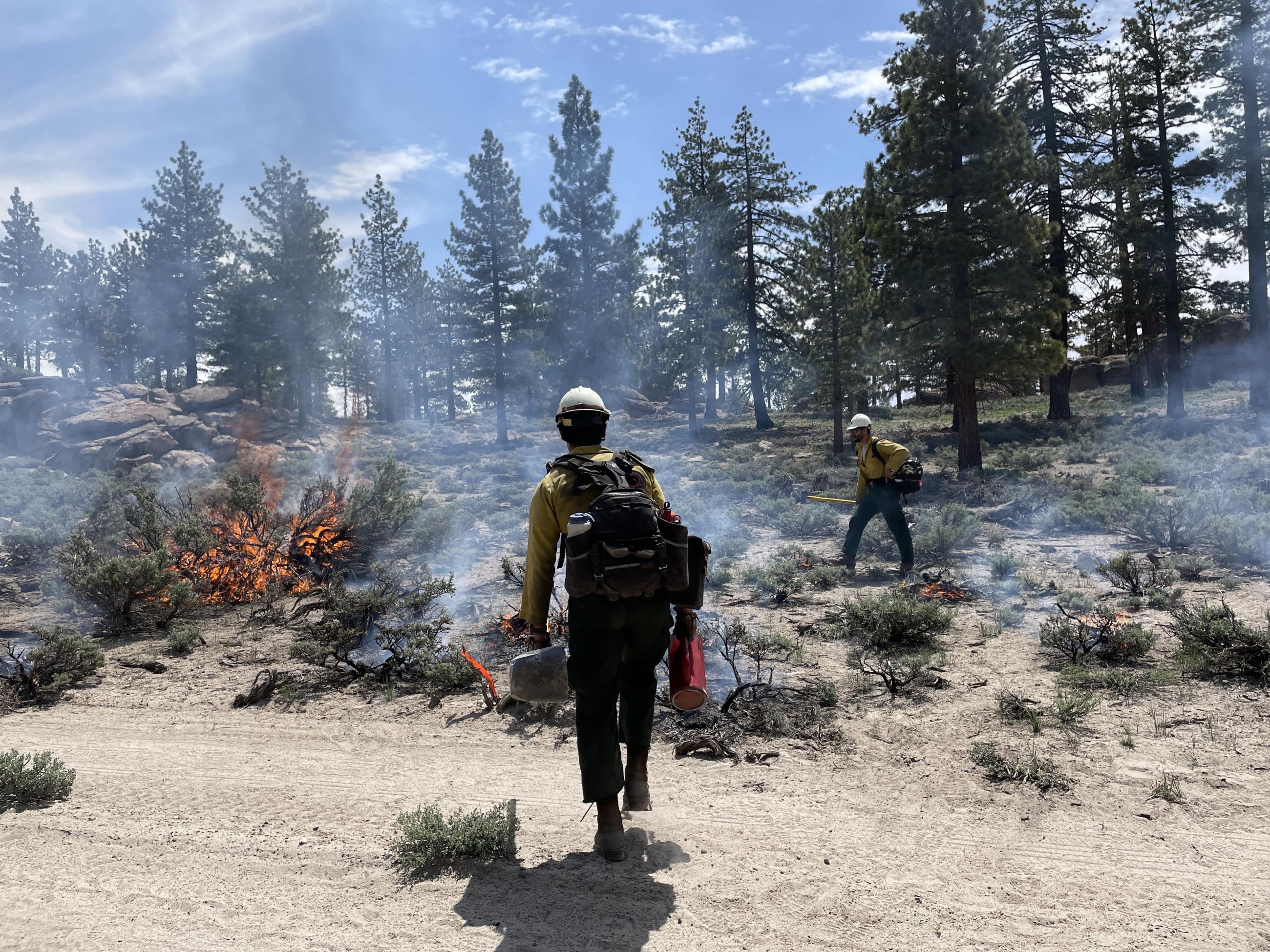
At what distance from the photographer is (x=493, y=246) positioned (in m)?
30.6

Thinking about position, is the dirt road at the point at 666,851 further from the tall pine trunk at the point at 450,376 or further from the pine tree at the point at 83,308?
the pine tree at the point at 83,308

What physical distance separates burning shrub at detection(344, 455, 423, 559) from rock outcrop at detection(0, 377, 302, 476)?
15445 mm

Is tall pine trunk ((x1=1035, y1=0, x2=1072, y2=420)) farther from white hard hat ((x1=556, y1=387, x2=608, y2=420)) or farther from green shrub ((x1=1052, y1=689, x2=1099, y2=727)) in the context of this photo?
white hard hat ((x1=556, y1=387, x2=608, y2=420))

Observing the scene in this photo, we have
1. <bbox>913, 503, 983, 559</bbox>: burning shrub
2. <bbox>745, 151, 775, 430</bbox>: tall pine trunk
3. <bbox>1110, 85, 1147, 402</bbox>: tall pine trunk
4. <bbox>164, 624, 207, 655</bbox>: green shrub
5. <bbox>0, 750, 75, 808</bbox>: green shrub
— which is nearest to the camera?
<bbox>0, 750, 75, 808</bbox>: green shrub

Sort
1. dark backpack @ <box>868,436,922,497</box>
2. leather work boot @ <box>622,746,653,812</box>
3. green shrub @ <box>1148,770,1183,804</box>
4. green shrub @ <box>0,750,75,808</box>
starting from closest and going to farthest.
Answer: leather work boot @ <box>622,746,653,812</box>
green shrub @ <box>1148,770,1183,804</box>
green shrub @ <box>0,750,75,808</box>
dark backpack @ <box>868,436,922,497</box>

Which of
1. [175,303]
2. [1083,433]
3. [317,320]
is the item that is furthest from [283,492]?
[175,303]

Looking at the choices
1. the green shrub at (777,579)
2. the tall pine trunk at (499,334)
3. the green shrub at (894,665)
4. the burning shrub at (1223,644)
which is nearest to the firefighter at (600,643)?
the green shrub at (894,665)

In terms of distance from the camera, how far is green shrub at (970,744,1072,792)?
391 centimetres

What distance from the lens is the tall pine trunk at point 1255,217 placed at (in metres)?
19.5

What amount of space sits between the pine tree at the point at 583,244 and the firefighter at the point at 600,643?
29744 millimetres

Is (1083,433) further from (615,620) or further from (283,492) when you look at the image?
(615,620)

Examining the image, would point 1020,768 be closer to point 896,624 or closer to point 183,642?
point 896,624

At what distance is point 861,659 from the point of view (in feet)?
20.1

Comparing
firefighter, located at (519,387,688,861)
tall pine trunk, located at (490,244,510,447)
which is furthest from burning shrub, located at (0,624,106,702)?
tall pine trunk, located at (490,244,510,447)
